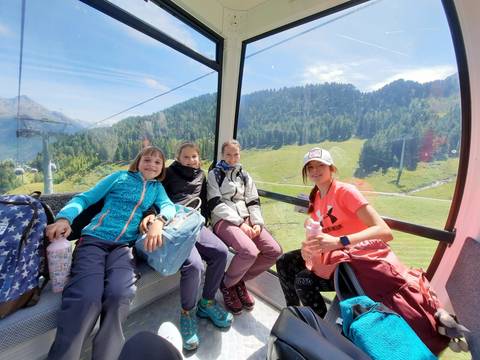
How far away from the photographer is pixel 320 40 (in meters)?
2.06

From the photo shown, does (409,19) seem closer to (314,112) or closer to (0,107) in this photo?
(314,112)

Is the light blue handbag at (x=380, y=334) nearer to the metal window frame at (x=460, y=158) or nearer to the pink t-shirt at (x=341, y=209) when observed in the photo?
the pink t-shirt at (x=341, y=209)

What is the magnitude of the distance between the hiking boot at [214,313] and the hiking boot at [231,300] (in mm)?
93

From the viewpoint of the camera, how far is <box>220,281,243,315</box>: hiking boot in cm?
179

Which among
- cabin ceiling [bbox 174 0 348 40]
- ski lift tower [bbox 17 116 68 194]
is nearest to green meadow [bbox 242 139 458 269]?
cabin ceiling [bbox 174 0 348 40]

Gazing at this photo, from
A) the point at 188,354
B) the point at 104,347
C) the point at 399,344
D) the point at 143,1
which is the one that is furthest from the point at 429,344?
the point at 143,1

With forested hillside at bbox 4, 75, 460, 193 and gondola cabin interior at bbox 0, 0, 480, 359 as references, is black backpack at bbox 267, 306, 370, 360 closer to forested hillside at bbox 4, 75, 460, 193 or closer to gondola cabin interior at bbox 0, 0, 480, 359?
gondola cabin interior at bbox 0, 0, 480, 359

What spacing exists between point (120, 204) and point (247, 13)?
224 cm

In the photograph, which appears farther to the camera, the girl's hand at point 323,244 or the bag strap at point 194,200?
the bag strap at point 194,200

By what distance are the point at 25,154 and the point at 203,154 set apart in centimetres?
157

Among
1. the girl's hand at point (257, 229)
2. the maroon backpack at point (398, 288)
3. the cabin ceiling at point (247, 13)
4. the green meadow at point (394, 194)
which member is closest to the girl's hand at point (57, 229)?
the girl's hand at point (257, 229)

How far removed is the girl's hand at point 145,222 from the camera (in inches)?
59.0

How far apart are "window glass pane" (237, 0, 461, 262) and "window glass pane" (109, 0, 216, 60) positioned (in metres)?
0.49

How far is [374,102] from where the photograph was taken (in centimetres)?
Result: 182
